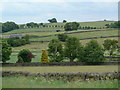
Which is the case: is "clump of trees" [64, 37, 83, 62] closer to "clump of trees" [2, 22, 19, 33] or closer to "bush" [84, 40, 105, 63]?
"bush" [84, 40, 105, 63]

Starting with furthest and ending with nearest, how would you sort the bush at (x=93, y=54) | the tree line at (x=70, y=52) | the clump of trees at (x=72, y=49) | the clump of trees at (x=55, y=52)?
the clump of trees at (x=55, y=52) → the clump of trees at (x=72, y=49) → the tree line at (x=70, y=52) → the bush at (x=93, y=54)

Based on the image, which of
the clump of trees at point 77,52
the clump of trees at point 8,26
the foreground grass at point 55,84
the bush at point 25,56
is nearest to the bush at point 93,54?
the clump of trees at point 77,52

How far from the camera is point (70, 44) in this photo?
58.9 metres

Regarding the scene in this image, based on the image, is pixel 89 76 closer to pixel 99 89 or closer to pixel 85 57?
pixel 99 89

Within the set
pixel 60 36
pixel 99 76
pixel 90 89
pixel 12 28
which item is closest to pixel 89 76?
pixel 99 76

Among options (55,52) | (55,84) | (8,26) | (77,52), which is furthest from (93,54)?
(8,26)

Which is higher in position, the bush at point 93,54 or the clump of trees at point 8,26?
the clump of trees at point 8,26

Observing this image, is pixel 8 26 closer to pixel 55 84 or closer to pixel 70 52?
pixel 70 52

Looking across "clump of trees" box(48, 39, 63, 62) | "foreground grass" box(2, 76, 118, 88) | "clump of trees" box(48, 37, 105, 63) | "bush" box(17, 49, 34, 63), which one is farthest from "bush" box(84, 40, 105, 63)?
"foreground grass" box(2, 76, 118, 88)

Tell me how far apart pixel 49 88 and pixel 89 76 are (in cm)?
598

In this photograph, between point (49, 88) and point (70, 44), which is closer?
point (49, 88)

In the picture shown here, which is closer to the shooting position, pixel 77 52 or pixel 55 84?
pixel 55 84

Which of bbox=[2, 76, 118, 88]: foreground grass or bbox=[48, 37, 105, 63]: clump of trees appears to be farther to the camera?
bbox=[48, 37, 105, 63]: clump of trees

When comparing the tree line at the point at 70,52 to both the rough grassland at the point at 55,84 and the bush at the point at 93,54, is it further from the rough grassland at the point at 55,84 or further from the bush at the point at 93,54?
the rough grassland at the point at 55,84
